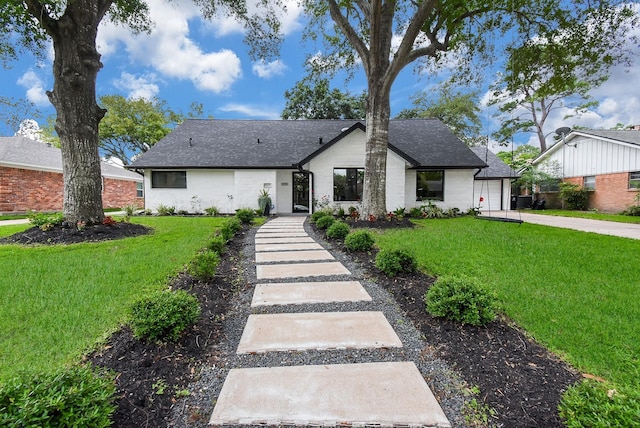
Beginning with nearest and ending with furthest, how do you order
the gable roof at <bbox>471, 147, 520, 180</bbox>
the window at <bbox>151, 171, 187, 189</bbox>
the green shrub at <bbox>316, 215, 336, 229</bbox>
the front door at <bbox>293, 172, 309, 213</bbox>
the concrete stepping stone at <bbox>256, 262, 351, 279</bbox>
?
1. the concrete stepping stone at <bbox>256, 262, 351, 279</bbox>
2. the green shrub at <bbox>316, 215, 336, 229</bbox>
3. the window at <bbox>151, 171, 187, 189</bbox>
4. the front door at <bbox>293, 172, 309, 213</bbox>
5. the gable roof at <bbox>471, 147, 520, 180</bbox>

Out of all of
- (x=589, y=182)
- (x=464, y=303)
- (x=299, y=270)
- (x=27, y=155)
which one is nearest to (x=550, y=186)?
(x=589, y=182)

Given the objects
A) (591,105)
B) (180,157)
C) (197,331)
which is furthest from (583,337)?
(591,105)

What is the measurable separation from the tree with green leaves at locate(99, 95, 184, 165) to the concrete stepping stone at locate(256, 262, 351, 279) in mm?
24677

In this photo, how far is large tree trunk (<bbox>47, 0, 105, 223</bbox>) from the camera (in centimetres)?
648

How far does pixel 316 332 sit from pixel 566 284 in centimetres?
319

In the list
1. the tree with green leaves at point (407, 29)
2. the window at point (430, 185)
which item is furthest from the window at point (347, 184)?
the tree with green leaves at point (407, 29)

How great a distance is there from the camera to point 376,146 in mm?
8797

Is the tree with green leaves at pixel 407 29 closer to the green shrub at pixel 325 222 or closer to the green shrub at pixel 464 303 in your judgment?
the green shrub at pixel 325 222

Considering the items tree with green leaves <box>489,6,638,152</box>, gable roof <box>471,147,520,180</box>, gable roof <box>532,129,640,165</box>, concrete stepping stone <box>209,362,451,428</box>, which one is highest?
tree with green leaves <box>489,6,638,152</box>

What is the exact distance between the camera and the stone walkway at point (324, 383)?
150cm

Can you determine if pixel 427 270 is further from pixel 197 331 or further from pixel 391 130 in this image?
pixel 391 130

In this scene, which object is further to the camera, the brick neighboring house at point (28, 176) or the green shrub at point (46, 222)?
the brick neighboring house at point (28, 176)

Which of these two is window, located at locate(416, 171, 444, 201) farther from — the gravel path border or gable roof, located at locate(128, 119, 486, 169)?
the gravel path border

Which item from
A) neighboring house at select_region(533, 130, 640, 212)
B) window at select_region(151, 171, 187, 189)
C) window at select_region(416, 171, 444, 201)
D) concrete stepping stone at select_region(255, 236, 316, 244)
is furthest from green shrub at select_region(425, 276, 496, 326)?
neighboring house at select_region(533, 130, 640, 212)
